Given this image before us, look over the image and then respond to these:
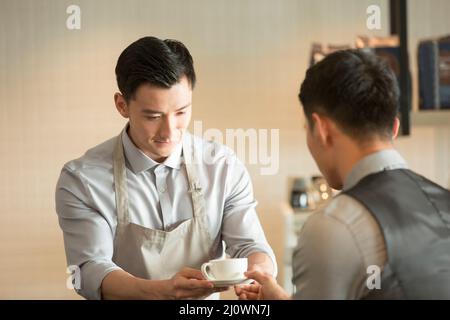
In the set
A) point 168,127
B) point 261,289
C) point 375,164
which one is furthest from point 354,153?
point 168,127

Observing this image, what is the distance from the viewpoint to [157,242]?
1846mm

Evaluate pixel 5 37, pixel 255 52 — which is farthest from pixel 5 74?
pixel 255 52

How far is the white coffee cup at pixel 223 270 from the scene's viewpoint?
5.15ft

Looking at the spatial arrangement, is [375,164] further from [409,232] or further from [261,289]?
[261,289]

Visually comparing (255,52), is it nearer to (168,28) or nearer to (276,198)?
(168,28)

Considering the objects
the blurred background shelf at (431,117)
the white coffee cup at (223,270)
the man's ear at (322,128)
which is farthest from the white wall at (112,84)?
the man's ear at (322,128)

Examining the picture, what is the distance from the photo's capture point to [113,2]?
153 inches

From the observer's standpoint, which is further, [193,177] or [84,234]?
[193,177]

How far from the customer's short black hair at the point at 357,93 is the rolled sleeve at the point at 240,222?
722mm

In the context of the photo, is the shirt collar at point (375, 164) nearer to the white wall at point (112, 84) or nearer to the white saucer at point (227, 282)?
the white saucer at point (227, 282)


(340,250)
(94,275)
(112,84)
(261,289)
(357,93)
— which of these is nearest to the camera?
(340,250)

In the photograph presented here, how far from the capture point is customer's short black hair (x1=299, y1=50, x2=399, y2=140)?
3.94 feet

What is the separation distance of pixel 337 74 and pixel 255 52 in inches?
119

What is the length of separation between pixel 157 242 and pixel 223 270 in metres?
0.33
